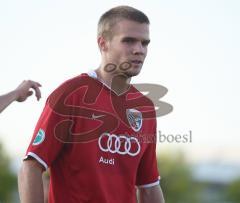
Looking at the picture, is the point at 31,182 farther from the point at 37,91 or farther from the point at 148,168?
the point at 148,168

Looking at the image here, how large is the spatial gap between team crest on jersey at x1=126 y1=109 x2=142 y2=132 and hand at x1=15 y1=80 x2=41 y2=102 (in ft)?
2.84

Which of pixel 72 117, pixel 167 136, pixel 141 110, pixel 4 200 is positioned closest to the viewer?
pixel 72 117

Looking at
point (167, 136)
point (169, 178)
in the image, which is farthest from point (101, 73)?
point (169, 178)

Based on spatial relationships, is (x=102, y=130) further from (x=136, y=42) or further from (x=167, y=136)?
(x=167, y=136)

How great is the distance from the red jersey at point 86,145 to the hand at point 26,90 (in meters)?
0.18

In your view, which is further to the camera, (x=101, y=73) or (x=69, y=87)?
(x=101, y=73)

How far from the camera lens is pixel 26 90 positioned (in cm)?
439

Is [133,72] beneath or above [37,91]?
above

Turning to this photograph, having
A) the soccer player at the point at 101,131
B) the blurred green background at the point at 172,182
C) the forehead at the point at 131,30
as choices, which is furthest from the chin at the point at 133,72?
the blurred green background at the point at 172,182

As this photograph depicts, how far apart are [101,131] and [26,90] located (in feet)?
2.16

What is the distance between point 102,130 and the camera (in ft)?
15.6

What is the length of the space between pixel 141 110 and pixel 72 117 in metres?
0.82

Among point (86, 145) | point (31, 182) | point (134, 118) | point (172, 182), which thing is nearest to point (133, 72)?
point (134, 118)

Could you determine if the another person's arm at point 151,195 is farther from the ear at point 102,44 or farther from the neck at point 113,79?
the ear at point 102,44
